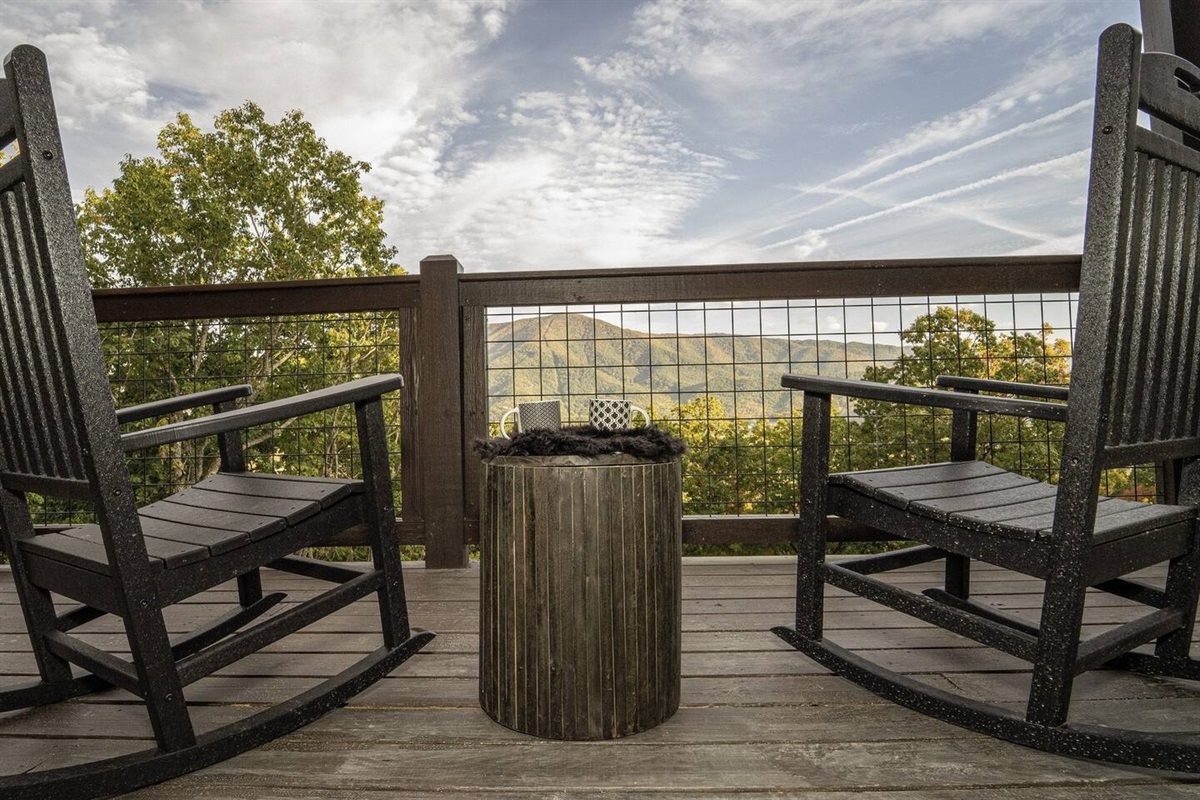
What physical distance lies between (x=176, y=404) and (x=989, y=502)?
6.02 feet

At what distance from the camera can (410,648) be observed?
1496 millimetres

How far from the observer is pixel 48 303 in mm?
992

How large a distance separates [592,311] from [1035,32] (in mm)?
11365

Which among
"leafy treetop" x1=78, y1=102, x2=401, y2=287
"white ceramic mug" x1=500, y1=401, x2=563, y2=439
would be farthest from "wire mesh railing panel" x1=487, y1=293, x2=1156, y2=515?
"leafy treetop" x1=78, y1=102, x2=401, y2=287

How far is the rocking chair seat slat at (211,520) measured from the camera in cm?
109

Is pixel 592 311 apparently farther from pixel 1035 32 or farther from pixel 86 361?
pixel 1035 32

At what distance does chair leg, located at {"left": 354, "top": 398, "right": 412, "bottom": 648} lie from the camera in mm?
1443

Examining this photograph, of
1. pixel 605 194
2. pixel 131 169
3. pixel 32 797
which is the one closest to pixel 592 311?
pixel 32 797

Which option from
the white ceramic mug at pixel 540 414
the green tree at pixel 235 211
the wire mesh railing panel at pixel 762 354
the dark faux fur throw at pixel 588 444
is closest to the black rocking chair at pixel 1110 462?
the dark faux fur throw at pixel 588 444

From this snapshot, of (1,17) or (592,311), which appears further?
(1,17)

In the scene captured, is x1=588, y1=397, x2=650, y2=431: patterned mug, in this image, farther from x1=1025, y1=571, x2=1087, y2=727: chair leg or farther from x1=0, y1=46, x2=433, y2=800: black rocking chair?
x1=1025, y1=571, x2=1087, y2=727: chair leg

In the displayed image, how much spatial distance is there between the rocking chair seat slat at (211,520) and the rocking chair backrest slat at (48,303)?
13 centimetres

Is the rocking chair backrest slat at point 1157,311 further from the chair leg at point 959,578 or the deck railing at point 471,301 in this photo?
the deck railing at point 471,301

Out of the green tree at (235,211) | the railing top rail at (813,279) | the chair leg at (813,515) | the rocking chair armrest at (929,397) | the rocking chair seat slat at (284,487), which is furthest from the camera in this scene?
the green tree at (235,211)
